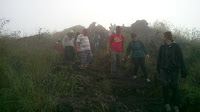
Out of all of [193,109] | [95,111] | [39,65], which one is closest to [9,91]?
[39,65]

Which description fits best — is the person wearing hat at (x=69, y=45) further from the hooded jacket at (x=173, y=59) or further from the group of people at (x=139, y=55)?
the hooded jacket at (x=173, y=59)

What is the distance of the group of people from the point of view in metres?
3.81

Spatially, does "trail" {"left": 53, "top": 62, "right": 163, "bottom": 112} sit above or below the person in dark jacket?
below

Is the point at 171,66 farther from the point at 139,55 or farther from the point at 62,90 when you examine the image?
the point at 62,90

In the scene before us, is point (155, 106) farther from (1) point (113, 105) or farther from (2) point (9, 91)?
(2) point (9, 91)

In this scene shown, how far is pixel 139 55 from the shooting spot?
19.5 ft

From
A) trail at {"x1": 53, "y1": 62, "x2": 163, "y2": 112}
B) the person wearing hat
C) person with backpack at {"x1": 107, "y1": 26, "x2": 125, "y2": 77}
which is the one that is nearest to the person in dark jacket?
trail at {"x1": 53, "y1": 62, "x2": 163, "y2": 112}

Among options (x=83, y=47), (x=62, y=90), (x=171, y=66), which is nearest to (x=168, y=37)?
(x=171, y=66)

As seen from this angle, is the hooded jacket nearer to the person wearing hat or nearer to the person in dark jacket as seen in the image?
the person in dark jacket

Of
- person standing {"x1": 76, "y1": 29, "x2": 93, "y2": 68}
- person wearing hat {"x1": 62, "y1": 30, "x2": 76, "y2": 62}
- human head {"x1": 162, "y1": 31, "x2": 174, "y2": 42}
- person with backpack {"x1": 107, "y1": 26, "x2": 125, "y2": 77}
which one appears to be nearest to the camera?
human head {"x1": 162, "y1": 31, "x2": 174, "y2": 42}

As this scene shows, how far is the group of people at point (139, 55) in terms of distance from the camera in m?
3.81

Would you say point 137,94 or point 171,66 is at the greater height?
point 171,66

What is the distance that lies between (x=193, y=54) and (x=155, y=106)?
18.8 feet

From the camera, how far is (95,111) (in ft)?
10.1
